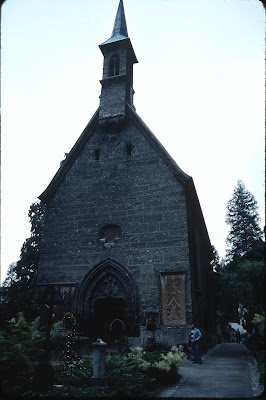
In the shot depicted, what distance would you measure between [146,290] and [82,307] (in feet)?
10.8

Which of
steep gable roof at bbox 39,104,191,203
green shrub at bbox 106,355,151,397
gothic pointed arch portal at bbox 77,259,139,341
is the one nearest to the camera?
green shrub at bbox 106,355,151,397

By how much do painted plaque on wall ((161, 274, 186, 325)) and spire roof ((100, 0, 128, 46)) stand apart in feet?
51.7

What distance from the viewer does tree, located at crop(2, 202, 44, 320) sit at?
869 inches

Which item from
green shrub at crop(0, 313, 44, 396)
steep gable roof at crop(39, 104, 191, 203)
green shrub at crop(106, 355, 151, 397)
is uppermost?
steep gable roof at crop(39, 104, 191, 203)

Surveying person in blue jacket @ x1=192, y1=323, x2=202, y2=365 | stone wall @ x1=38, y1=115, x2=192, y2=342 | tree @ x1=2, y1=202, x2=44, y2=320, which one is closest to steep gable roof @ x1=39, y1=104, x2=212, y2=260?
stone wall @ x1=38, y1=115, x2=192, y2=342

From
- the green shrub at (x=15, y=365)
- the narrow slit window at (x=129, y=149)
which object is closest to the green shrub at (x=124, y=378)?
the green shrub at (x=15, y=365)

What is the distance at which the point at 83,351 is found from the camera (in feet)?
47.8

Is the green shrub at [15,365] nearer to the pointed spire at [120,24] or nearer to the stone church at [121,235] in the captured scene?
the stone church at [121,235]

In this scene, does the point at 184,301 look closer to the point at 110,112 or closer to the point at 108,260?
the point at 108,260

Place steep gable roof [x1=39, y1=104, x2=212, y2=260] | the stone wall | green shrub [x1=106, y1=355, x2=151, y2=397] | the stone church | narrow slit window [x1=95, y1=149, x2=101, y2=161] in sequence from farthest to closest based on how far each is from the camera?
1. narrow slit window [x1=95, y1=149, x2=101, y2=161]
2. steep gable roof [x1=39, y1=104, x2=212, y2=260]
3. the stone wall
4. the stone church
5. green shrub [x1=106, y1=355, x2=151, y2=397]

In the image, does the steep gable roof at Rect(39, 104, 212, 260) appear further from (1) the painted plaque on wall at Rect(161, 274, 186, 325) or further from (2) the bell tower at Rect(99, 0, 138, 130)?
(1) the painted plaque on wall at Rect(161, 274, 186, 325)

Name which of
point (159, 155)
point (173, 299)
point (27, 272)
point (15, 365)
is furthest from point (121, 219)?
point (27, 272)

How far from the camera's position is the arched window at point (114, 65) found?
20.9 metres

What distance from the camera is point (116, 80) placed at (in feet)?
66.5
